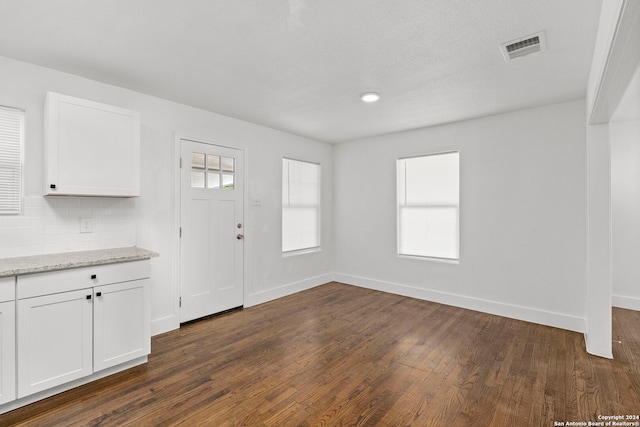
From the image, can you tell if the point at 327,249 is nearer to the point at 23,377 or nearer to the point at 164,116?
the point at 164,116

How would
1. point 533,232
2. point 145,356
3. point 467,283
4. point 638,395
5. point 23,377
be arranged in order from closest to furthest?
point 23,377, point 638,395, point 145,356, point 533,232, point 467,283

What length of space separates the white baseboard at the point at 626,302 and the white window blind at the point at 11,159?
7029 mm

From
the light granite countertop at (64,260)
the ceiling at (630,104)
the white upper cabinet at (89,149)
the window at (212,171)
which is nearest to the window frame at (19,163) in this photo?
the white upper cabinet at (89,149)

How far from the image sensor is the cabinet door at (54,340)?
207 centimetres

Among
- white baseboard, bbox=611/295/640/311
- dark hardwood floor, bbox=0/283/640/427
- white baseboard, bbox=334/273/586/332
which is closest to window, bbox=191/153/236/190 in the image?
dark hardwood floor, bbox=0/283/640/427

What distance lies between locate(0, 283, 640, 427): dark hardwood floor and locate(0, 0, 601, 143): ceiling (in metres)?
2.59

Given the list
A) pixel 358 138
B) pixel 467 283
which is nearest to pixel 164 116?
pixel 358 138

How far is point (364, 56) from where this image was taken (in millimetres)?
2441

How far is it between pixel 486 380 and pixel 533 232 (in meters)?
2.08

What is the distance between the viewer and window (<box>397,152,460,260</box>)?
14.3 ft

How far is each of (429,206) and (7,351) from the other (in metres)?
4.65

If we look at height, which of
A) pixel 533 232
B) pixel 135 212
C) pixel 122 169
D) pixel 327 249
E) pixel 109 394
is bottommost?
pixel 109 394

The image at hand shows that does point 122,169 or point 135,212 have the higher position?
point 122,169

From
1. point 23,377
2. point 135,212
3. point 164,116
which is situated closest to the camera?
point 23,377
